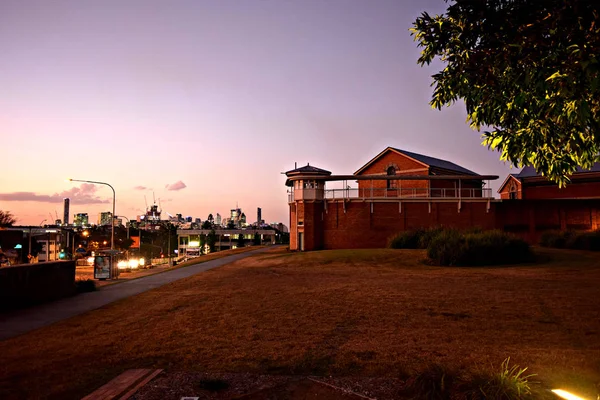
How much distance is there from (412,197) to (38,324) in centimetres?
3507

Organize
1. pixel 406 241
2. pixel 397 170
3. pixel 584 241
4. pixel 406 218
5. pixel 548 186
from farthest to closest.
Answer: pixel 397 170 < pixel 548 186 < pixel 406 218 < pixel 406 241 < pixel 584 241

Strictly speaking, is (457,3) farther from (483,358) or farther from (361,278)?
(361,278)

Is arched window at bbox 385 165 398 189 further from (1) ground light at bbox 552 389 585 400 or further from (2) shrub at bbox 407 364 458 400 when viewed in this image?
(2) shrub at bbox 407 364 458 400

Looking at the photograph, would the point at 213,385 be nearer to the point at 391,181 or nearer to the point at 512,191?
the point at 391,181

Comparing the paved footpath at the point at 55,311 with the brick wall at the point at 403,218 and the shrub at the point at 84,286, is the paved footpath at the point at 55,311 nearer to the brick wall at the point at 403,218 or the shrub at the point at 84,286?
the shrub at the point at 84,286

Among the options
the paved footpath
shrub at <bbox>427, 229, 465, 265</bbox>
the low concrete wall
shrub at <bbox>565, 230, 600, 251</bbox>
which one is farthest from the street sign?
shrub at <bbox>565, 230, 600, 251</bbox>

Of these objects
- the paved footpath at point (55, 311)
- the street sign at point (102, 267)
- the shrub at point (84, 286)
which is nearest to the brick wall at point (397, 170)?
the street sign at point (102, 267)

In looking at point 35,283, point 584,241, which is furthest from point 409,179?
point 35,283

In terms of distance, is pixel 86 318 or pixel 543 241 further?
pixel 543 241

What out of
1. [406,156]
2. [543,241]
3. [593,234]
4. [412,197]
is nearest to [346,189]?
[412,197]

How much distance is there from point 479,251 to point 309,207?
1973 centimetres

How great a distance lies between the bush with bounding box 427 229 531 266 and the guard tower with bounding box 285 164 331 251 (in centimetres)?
1717

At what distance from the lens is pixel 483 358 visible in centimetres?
695

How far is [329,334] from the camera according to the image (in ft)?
29.7
